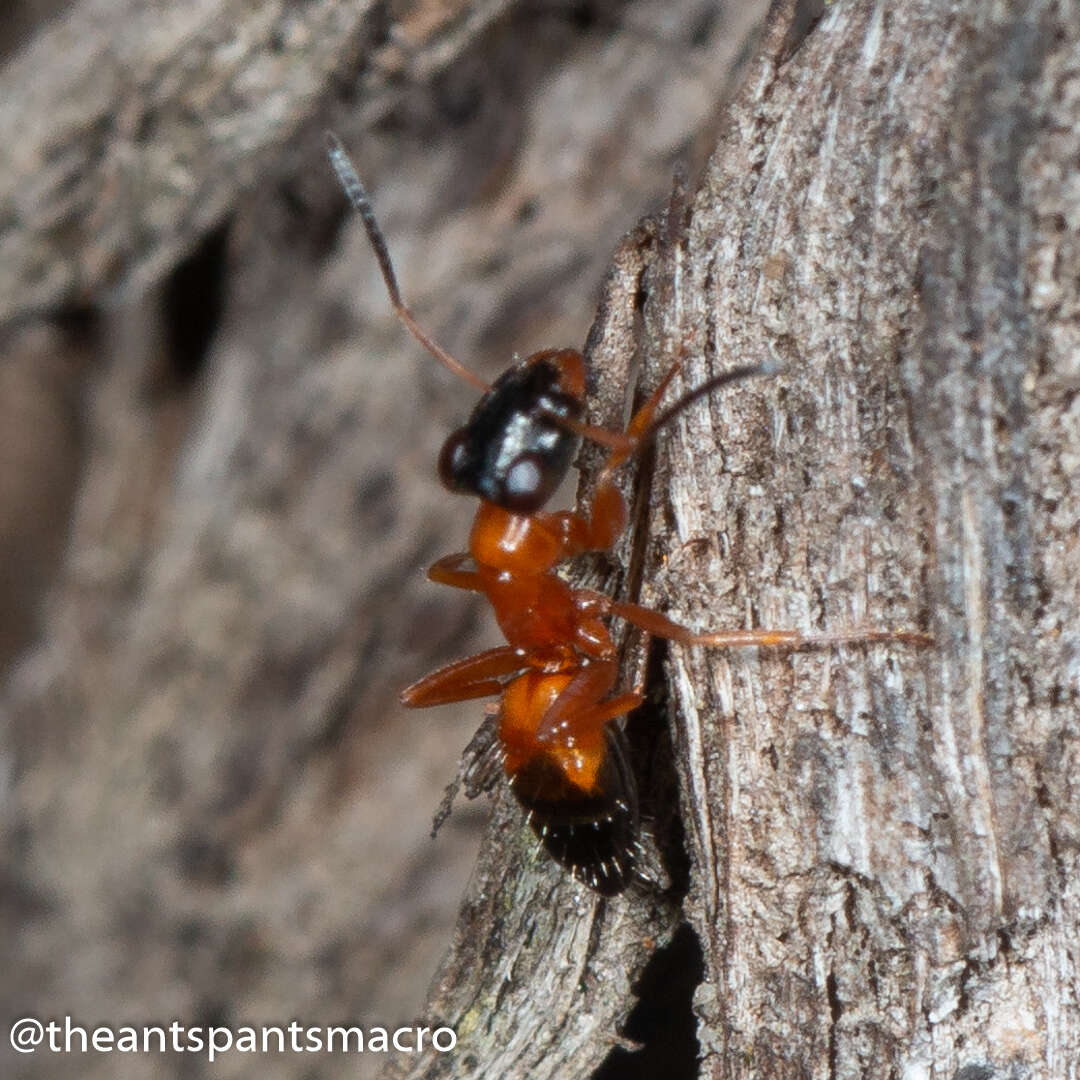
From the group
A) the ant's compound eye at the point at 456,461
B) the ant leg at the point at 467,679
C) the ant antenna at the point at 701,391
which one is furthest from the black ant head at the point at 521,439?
the ant leg at the point at 467,679

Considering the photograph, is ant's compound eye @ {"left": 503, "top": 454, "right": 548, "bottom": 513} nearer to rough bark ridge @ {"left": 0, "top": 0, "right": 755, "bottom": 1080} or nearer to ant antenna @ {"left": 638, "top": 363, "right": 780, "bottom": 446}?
ant antenna @ {"left": 638, "top": 363, "right": 780, "bottom": 446}

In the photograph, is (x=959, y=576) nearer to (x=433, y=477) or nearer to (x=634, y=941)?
(x=634, y=941)

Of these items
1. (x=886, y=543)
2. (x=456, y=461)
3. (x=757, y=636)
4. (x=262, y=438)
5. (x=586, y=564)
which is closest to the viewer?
(x=886, y=543)

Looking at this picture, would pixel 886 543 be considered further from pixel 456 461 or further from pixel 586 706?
pixel 456 461

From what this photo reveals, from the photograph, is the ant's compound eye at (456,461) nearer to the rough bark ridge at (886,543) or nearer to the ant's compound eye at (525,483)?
the ant's compound eye at (525,483)

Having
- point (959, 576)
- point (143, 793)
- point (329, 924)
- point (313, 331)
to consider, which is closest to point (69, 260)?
point (313, 331)

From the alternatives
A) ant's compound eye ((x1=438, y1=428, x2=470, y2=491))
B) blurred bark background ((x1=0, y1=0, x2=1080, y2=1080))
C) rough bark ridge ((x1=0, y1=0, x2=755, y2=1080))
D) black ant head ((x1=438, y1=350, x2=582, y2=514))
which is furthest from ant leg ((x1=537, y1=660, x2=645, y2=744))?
rough bark ridge ((x1=0, y1=0, x2=755, y2=1080))

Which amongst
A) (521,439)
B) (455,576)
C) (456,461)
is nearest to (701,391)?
(521,439)
